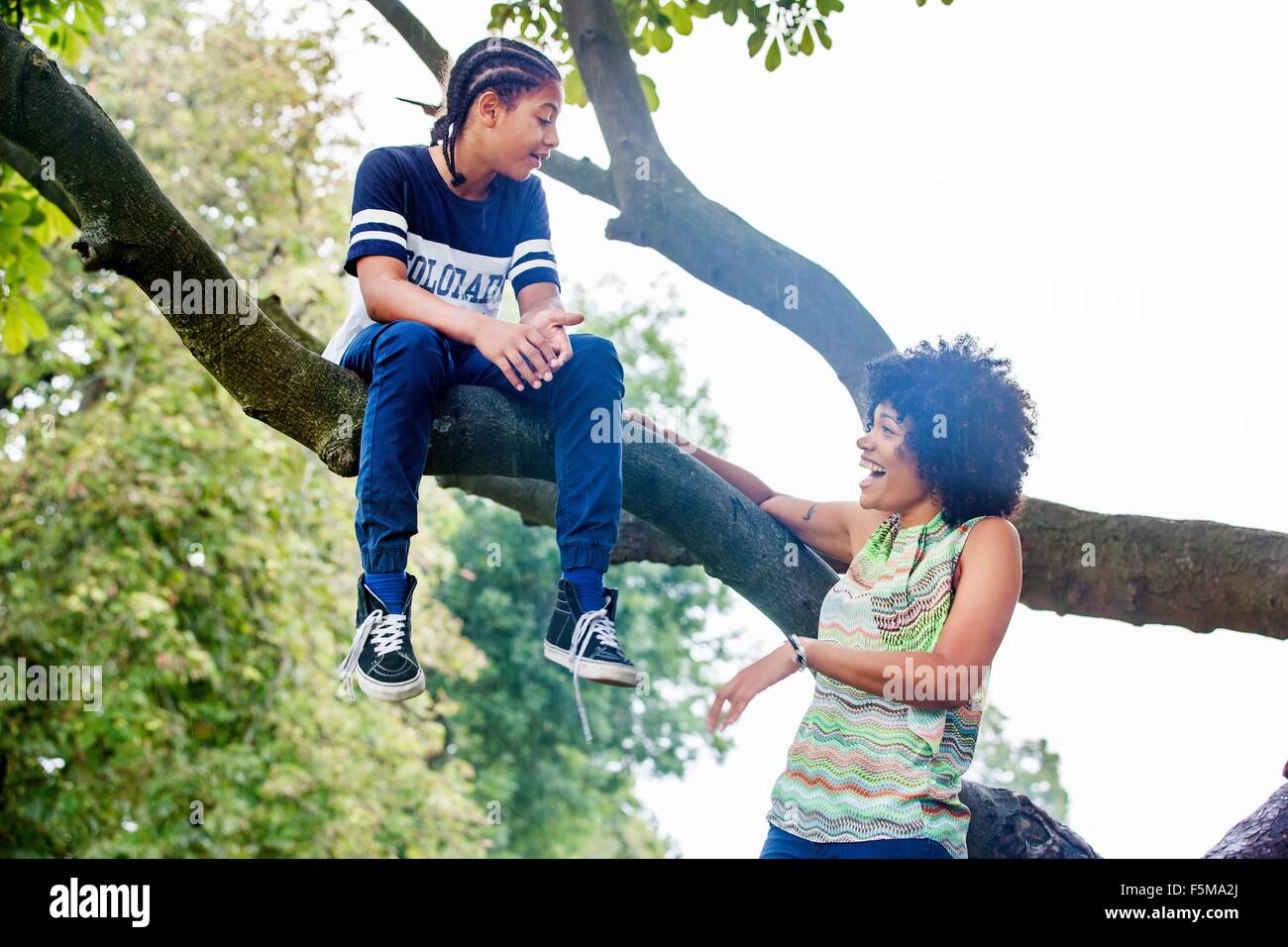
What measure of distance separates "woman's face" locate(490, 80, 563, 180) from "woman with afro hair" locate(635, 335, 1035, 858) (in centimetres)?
96

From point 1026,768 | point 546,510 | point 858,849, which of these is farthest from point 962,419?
point 1026,768

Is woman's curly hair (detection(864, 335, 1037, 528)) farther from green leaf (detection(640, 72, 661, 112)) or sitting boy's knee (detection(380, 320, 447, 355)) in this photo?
green leaf (detection(640, 72, 661, 112))

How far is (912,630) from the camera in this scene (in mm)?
2613

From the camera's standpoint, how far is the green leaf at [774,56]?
5008 mm

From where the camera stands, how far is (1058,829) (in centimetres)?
361

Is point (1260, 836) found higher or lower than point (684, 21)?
lower

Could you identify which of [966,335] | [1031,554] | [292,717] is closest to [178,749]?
[292,717]

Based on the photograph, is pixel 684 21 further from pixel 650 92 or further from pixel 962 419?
pixel 962 419

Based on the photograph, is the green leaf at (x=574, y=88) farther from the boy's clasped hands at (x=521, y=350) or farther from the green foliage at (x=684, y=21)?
the boy's clasped hands at (x=521, y=350)

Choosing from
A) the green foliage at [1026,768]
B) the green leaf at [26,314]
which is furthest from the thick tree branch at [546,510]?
the green foliage at [1026,768]

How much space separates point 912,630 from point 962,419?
22.9 inches
